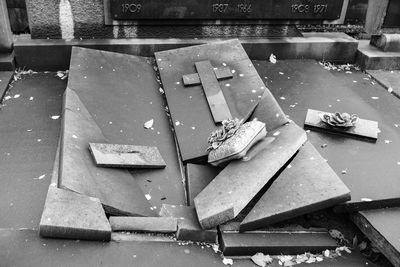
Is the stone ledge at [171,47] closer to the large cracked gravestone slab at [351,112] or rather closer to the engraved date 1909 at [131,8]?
the large cracked gravestone slab at [351,112]

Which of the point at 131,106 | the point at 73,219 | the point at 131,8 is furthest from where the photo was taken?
the point at 131,8

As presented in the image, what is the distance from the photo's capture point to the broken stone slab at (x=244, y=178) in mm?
2840

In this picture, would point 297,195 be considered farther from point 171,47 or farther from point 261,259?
point 171,47

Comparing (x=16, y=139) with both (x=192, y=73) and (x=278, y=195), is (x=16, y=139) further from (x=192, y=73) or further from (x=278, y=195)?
(x=278, y=195)

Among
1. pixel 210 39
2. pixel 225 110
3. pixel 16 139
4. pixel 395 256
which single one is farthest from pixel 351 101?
pixel 16 139

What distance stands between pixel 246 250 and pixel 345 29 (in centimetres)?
512

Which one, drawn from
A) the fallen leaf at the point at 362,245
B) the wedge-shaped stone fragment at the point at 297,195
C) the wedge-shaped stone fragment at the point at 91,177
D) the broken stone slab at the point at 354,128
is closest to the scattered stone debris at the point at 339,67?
the broken stone slab at the point at 354,128

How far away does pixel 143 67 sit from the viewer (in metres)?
4.91

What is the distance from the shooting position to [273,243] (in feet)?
9.29

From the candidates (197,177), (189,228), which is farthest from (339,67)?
(189,228)

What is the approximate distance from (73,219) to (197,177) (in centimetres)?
109

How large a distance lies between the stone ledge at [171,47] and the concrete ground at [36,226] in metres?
1.10

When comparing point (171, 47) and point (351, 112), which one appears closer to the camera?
point (351, 112)

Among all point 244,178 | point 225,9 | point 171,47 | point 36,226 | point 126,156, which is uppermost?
point 225,9
